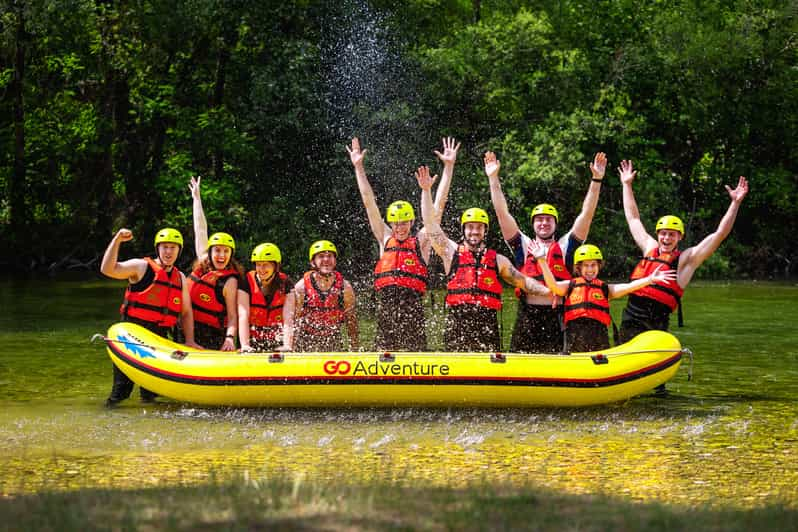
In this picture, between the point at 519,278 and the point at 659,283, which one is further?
the point at 659,283

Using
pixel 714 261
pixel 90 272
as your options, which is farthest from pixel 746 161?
pixel 90 272

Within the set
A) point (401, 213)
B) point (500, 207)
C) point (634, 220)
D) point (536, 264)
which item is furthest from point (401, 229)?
point (634, 220)

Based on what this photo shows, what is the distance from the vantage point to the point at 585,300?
8.31 meters

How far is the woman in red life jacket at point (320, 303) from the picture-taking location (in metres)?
8.38

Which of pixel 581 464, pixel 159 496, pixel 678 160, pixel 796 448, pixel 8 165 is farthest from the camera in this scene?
pixel 678 160

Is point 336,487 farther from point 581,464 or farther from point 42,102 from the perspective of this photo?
point 42,102

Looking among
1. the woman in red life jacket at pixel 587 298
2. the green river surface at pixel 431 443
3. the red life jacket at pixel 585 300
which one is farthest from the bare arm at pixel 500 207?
the green river surface at pixel 431 443

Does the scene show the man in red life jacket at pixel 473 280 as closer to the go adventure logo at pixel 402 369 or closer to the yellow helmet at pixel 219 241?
the go adventure logo at pixel 402 369

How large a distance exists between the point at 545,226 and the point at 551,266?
0.98ft

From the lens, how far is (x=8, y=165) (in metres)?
26.0

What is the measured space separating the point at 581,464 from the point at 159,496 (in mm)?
2439

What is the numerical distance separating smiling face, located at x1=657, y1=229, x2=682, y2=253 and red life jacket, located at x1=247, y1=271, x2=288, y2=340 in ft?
9.55

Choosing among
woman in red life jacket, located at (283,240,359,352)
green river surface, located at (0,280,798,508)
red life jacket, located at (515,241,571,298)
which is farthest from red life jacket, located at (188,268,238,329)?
red life jacket, located at (515,241,571,298)

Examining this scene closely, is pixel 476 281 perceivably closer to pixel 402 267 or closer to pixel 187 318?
pixel 402 267
